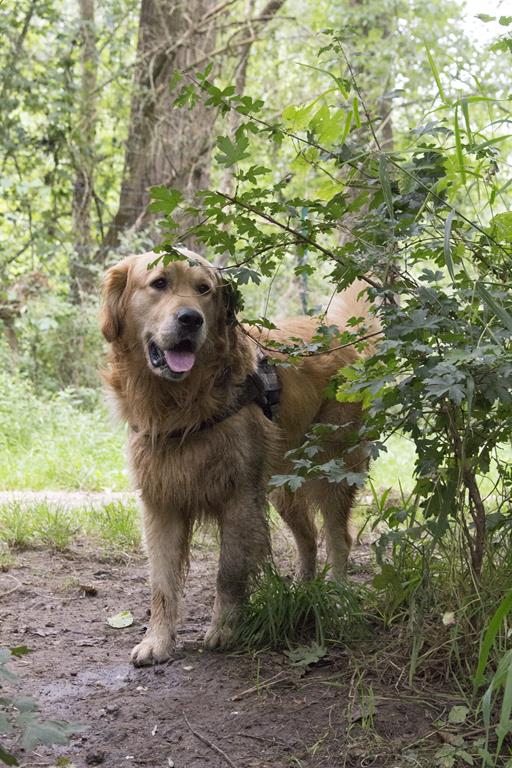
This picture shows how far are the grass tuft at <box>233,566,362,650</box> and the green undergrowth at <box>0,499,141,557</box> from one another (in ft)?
5.43

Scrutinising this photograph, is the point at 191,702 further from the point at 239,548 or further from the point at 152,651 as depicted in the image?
the point at 239,548

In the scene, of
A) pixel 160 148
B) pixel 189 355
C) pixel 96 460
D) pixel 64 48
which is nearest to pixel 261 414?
pixel 189 355

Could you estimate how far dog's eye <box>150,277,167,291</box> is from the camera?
3631 millimetres

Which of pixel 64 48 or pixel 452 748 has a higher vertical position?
pixel 64 48

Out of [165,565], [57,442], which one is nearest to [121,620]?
[165,565]

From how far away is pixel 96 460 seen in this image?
24.1 ft

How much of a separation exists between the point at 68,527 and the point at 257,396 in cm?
171

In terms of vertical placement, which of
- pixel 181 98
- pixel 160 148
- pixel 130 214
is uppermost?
pixel 160 148

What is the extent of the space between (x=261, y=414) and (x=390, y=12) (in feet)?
28.5

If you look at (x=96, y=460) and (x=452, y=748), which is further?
(x=96, y=460)

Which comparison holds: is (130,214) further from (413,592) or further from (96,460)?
(413,592)

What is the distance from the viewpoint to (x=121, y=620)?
3869mm

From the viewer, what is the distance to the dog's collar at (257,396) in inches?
144

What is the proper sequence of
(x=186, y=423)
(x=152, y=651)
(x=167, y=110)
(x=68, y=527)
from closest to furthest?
(x=152, y=651) → (x=186, y=423) → (x=68, y=527) → (x=167, y=110)
